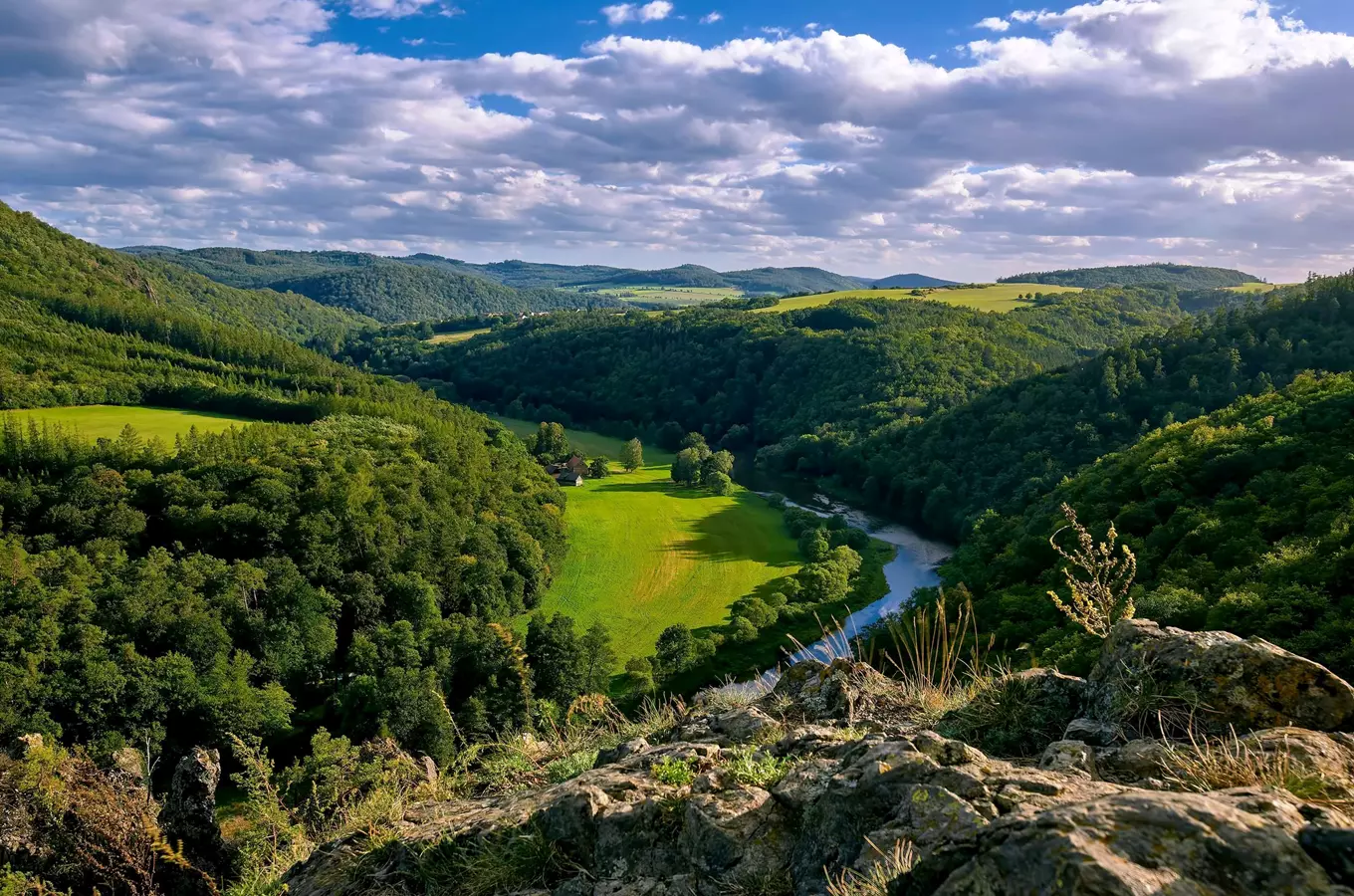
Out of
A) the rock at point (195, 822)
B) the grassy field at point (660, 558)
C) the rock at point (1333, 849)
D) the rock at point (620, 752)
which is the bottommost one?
the grassy field at point (660, 558)

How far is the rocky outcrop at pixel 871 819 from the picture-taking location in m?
2.73

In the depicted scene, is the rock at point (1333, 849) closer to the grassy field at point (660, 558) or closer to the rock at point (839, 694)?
the rock at point (839, 694)

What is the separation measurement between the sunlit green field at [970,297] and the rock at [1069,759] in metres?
149

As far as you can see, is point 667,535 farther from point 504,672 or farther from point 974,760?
point 974,760

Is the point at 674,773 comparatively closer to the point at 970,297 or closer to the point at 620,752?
the point at 620,752

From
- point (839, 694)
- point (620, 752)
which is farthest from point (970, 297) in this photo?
point (620, 752)

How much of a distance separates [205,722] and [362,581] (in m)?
13.0

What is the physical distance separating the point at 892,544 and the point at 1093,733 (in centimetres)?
6420

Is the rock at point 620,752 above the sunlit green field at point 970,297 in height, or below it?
below

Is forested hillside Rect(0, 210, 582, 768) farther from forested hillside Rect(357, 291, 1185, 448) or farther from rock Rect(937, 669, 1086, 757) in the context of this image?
forested hillside Rect(357, 291, 1185, 448)

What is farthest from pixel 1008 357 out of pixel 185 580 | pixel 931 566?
pixel 185 580

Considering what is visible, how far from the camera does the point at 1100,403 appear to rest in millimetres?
71688

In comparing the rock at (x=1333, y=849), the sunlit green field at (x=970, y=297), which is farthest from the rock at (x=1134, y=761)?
the sunlit green field at (x=970, y=297)

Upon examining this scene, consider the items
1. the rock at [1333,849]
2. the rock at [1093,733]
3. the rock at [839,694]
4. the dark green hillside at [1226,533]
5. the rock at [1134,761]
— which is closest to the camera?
the rock at [1333,849]
